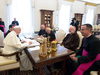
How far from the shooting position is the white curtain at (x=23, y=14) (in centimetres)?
518

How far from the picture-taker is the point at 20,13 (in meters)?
5.42

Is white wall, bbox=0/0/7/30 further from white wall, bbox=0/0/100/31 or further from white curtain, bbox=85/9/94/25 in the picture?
white curtain, bbox=85/9/94/25

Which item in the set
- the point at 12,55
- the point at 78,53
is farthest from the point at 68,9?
the point at 12,55

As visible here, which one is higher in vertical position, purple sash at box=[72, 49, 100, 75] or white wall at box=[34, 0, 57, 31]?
white wall at box=[34, 0, 57, 31]

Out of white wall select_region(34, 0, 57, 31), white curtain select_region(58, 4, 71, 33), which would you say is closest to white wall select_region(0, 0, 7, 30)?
white wall select_region(34, 0, 57, 31)

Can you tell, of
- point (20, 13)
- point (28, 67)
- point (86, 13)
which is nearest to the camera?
point (28, 67)

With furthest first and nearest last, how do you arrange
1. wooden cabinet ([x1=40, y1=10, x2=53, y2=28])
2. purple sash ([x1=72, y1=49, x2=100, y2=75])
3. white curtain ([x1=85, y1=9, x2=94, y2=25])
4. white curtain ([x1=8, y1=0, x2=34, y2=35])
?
1. white curtain ([x1=85, y1=9, x2=94, y2=25])
2. wooden cabinet ([x1=40, y1=10, x2=53, y2=28])
3. white curtain ([x1=8, y1=0, x2=34, y2=35])
4. purple sash ([x1=72, y1=49, x2=100, y2=75])

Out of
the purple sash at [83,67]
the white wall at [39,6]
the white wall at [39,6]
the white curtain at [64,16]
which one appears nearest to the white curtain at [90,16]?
the white wall at [39,6]

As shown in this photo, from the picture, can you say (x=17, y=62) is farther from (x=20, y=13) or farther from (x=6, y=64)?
(x=20, y=13)

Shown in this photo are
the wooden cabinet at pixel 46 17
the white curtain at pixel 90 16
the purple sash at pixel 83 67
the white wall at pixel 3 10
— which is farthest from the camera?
the white curtain at pixel 90 16

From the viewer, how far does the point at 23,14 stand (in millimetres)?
5508

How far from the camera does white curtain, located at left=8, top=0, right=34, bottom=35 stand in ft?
17.0

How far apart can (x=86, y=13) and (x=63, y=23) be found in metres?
3.69

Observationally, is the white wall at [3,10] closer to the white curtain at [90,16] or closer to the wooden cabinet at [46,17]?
the wooden cabinet at [46,17]
